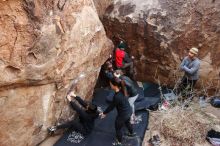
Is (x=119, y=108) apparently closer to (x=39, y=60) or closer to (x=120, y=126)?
(x=120, y=126)

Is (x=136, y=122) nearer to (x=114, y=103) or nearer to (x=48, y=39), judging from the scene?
(x=114, y=103)

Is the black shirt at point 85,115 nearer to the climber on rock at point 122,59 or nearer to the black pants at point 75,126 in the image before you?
the black pants at point 75,126

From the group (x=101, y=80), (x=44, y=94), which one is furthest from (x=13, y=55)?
(x=101, y=80)

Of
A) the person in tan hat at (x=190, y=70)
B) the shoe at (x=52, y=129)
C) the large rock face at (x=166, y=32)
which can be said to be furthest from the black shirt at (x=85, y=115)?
the large rock face at (x=166, y=32)

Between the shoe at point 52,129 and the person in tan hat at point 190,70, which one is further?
the person in tan hat at point 190,70

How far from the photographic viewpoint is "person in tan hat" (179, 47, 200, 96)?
669cm

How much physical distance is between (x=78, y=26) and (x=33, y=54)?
3.76 ft

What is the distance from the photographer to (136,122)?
6.73 metres

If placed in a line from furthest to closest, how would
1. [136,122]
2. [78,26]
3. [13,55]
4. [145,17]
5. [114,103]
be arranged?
[145,17], [136,122], [78,26], [114,103], [13,55]

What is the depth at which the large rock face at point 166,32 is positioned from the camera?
765cm

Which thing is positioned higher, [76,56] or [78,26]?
[78,26]

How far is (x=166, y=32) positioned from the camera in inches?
308

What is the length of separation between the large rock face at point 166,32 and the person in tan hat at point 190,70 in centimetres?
70

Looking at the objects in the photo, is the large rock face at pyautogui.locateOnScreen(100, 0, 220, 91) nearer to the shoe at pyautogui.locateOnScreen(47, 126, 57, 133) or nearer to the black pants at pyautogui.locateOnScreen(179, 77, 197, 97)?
the black pants at pyautogui.locateOnScreen(179, 77, 197, 97)
